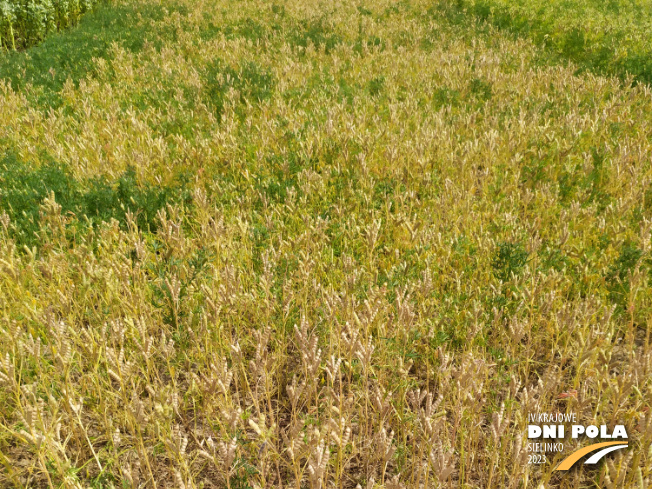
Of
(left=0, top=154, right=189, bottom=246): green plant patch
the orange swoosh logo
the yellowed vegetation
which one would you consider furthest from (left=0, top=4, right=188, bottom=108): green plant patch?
the orange swoosh logo

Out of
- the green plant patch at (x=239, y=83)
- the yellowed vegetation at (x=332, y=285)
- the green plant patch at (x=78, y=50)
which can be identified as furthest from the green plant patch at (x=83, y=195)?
the green plant patch at (x=78, y=50)

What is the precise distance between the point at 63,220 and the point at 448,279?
3.15m

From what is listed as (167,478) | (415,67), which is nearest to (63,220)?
(167,478)

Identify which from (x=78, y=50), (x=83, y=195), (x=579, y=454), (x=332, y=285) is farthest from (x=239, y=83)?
(x=579, y=454)

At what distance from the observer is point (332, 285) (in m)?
3.25

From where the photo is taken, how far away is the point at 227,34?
11898 millimetres

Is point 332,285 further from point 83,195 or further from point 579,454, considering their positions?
point 83,195

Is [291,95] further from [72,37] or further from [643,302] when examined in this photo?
[72,37]

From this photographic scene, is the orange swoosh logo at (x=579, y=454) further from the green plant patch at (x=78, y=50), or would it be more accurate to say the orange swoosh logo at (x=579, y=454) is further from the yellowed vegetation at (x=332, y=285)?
the green plant patch at (x=78, y=50)

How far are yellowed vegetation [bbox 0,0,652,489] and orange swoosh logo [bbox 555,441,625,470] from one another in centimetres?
7

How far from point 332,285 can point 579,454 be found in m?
1.73

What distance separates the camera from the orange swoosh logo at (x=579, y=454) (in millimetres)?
2150

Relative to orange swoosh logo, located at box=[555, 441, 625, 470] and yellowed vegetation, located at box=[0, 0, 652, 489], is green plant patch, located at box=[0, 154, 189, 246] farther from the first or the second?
orange swoosh logo, located at box=[555, 441, 625, 470]

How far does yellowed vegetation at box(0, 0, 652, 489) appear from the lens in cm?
217
